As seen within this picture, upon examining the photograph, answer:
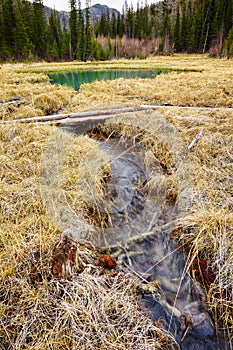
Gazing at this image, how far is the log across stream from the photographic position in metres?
2.03

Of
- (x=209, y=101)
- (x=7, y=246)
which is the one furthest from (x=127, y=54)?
(x=7, y=246)

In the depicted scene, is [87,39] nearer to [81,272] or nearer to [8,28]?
[8,28]

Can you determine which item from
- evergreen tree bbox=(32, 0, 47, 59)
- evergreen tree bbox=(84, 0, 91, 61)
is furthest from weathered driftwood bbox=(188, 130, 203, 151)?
evergreen tree bbox=(32, 0, 47, 59)

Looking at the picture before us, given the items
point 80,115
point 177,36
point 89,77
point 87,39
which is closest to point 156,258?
point 80,115

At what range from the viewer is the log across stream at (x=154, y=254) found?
2.03 metres

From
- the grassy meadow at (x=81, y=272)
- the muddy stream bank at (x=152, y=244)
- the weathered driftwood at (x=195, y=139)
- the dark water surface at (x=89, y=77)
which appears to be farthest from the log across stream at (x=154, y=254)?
the dark water surface at (x=89, y=77)

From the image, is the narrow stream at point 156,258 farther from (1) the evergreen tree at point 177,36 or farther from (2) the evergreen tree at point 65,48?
(1) the evergreen tree at point 177,36

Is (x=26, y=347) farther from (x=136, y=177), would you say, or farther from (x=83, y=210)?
(x=136, y=177)

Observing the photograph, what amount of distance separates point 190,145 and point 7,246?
3.98 metres

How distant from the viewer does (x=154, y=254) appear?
2758 mm

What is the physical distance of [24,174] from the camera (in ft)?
12.5

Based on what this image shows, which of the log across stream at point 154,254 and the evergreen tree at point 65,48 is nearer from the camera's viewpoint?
the log across stream at point 154,254

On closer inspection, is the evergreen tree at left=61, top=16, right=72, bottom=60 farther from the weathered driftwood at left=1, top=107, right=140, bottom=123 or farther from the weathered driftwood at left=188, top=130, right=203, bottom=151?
the weathered driftwood at left=188, top=130, right=203, bottom=151

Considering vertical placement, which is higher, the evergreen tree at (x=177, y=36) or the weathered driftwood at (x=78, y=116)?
the evergreen tree at (x=177, y=36)
